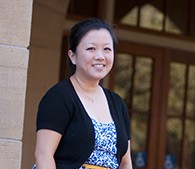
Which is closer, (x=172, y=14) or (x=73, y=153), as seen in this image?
(x=73, y=153)

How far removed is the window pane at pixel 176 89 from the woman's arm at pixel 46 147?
5073mm

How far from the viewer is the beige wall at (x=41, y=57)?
6.93 meters

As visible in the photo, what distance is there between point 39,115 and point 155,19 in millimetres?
4994

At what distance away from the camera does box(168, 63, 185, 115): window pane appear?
26.9ft

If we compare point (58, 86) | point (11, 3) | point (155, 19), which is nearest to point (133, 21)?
point (155, 19)

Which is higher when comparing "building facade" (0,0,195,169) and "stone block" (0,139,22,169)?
"building facade" (0,0,195,169)

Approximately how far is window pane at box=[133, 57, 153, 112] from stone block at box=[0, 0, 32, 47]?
4.05 meters

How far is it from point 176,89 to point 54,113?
5125 mm

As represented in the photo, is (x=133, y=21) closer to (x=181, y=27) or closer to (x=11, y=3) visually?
(x=181, y=27)

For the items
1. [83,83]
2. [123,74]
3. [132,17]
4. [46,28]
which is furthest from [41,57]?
[83,83]

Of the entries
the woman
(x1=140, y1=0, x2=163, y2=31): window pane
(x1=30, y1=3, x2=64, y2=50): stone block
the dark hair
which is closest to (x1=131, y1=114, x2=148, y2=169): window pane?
(x1=140, y1=0, x2=163, y2=31): window pane

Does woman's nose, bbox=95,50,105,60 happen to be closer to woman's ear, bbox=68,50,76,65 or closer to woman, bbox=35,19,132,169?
woman, bbox=35,19,132,169

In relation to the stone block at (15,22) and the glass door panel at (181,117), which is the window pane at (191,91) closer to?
the glass door panel at (181,117)

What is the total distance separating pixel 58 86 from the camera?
3.33 meters
